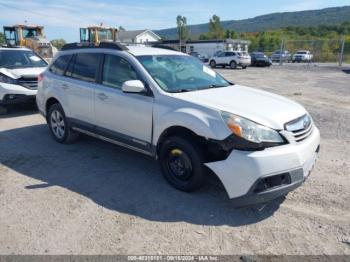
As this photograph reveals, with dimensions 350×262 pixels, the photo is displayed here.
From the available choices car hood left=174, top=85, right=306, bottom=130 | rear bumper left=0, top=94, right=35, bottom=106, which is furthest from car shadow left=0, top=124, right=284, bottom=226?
rear bumper left=0, top=94, right=35, bottom=106

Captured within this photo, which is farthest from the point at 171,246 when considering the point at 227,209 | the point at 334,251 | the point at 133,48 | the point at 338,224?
the point at 133,48

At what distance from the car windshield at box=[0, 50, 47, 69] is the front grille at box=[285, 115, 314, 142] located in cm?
800

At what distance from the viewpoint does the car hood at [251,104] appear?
140 inches

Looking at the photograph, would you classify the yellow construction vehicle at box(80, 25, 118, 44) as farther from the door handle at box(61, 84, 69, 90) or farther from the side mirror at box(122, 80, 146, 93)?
the side mirror at box(122, 80, 146, 93)

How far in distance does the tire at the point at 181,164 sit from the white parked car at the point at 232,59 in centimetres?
2804

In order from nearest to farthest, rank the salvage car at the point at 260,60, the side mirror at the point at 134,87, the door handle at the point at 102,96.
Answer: the side mirror at the point at 134,87 → the door handle at the point at 102,96 → the salvage car at the point at 260,60

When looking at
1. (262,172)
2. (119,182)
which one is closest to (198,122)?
(262,172)

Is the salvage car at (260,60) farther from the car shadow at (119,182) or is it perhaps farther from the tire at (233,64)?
the car shadow at (119,182)

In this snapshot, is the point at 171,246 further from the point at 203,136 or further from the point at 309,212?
the point at 309,212

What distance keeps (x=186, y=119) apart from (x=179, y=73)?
1.15 metres

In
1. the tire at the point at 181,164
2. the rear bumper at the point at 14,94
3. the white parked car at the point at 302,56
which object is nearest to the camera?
the tire at the point at 181,164

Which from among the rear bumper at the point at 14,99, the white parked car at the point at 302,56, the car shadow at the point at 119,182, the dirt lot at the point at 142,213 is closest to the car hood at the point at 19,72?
the rear bumper at the point at 14,99

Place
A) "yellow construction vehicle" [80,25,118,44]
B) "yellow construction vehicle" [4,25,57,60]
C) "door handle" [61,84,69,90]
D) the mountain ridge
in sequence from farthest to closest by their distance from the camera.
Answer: the mountain ridge → "yellow construction vehicle" [80,25,118,44] → "yellow construction vehicle" [4,25,57,60] → "door handle" [61,84,69,90]

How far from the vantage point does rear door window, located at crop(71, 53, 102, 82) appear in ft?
16.8
